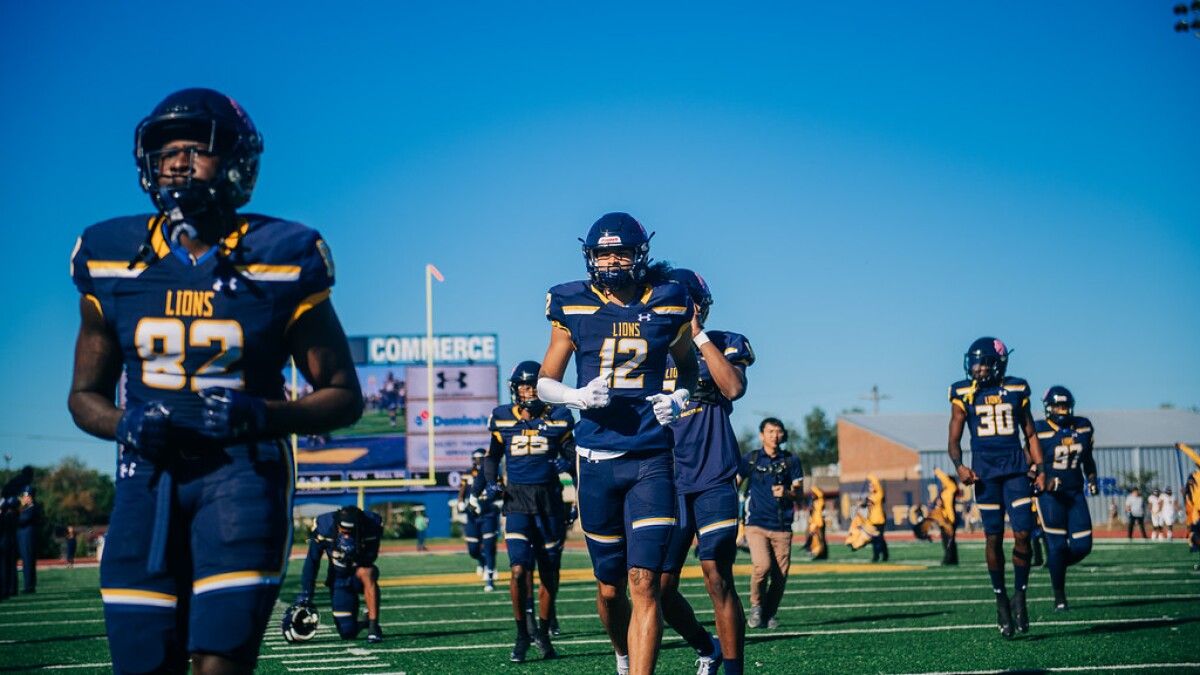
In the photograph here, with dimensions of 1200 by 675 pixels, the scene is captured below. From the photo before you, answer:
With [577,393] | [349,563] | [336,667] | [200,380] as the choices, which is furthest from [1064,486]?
[200,380]

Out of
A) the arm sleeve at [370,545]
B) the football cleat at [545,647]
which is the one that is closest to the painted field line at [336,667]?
the football cleat at [545,647]

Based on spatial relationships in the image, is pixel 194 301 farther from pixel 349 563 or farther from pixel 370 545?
pixel 370 545

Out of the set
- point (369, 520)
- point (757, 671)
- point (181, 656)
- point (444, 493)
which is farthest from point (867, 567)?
point (444, 493)

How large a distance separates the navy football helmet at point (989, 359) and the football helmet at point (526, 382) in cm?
372

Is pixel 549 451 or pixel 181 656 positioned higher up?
pixel 549 451

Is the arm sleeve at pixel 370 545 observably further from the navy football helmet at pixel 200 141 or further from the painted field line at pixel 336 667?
the navy football helmet at pixel 200 141

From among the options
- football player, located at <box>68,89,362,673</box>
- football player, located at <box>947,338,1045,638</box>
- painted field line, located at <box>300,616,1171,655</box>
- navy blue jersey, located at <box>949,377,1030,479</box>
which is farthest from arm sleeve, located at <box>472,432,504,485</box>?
football player, located at <box>68,89,362,673</box>

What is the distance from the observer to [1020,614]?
35.1 feet

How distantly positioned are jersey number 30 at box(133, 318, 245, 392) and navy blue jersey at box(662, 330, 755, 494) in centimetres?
415

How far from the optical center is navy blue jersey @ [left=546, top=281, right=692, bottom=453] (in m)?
6.70

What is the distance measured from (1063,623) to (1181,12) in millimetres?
17357

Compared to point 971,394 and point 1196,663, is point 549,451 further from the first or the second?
point 1196,663

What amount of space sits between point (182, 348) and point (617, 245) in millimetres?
3101

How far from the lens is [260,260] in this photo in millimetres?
3930
